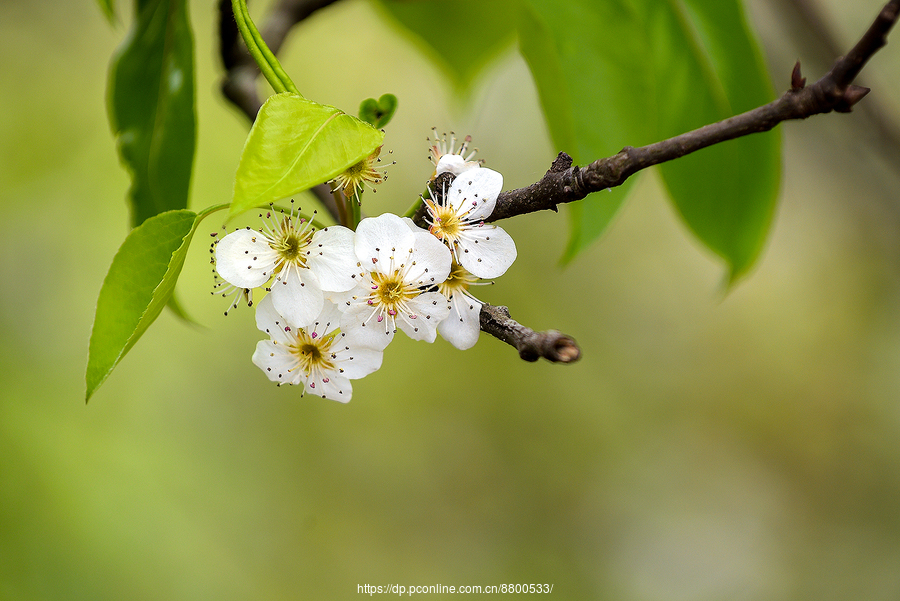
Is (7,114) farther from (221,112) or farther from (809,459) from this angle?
(809,459)

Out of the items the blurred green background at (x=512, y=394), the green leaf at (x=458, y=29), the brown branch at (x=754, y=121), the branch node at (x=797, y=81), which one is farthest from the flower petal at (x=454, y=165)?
the blurred green background at (x=512, y=394)

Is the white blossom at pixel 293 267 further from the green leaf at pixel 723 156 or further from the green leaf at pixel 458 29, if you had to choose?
the green leaf at pixel 458 29

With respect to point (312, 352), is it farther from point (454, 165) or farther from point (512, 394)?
point (512, 394)

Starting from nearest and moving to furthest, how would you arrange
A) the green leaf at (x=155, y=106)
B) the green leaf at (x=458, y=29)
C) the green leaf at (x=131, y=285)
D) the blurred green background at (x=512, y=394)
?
the green leaf at (x=131, y=285) < the green leaf at (x=155, y=106) < the green leaf at (x=458, y=29) < the blurred green background at (x=512, y=394)

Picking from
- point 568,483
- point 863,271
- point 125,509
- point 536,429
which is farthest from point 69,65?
point 863,271

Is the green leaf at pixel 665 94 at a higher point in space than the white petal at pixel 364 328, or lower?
higher

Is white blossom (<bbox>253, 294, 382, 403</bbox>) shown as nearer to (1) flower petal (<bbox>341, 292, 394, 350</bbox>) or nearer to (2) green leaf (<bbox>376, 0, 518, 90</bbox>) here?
(1) flower petal (<bbox>341, 292, 394, 350</bbox>)
